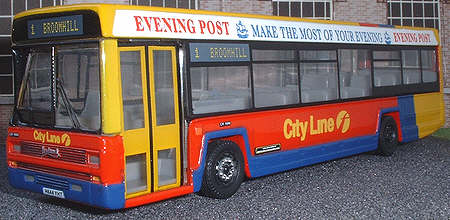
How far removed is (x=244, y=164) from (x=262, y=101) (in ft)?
3.57

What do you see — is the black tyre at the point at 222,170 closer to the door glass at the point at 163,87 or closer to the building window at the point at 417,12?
the door glass at the point at 163,87

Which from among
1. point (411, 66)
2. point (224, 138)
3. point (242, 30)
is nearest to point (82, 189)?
point (224, 138)

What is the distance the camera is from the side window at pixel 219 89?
9.09 meters

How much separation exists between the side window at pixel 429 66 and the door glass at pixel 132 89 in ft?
28.1

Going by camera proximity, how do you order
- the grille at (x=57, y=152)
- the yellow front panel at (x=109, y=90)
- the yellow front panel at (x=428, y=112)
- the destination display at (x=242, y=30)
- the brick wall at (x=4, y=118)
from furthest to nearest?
the brick wall at (x=4, y=118), the yellow front panel at (x=428, y=112), the destination display at (x=242, y=30), the grille at (x=57, y=152), the yellow front panel at (x=109, y=90)

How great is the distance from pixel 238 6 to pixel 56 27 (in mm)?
10233

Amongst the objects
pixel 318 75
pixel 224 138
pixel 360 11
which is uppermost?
pixel 360 11

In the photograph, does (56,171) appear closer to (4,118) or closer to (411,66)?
(411,66)

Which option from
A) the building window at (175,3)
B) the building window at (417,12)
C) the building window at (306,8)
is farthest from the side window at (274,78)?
the building window at (417,12)

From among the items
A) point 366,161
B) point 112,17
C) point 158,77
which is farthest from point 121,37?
Answer: point 366,161

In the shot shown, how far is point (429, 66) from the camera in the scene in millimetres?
14961

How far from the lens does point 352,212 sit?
8477 mm

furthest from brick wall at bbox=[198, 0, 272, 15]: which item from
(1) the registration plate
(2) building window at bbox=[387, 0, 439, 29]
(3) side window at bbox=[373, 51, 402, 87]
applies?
(1) the registration plate

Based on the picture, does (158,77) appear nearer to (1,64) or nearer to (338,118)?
(338,118)
